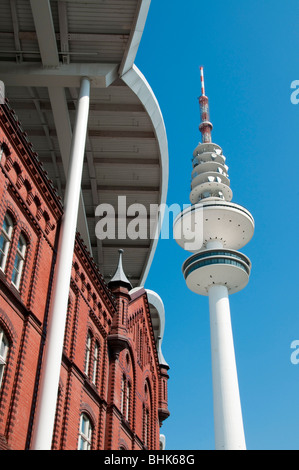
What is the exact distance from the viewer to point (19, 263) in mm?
16688

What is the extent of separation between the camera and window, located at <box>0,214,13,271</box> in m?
15.4

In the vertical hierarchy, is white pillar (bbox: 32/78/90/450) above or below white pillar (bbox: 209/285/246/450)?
below

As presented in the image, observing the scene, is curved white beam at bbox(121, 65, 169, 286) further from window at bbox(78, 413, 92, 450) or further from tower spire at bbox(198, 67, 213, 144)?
tower spire at bbox(198, 67, 213, 144)

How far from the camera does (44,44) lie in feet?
75.0

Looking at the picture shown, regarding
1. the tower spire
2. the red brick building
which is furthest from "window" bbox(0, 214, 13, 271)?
the tower spire

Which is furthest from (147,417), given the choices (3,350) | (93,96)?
(93,96)

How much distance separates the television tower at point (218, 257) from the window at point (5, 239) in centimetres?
4674

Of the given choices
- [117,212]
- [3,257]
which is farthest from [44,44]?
[117,212]

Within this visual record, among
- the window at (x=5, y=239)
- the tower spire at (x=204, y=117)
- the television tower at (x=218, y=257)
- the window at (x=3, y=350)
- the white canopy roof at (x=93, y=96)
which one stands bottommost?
the window at (x=3, y=350)

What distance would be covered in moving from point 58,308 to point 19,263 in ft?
6.25

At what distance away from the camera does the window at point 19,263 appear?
53.2 ft

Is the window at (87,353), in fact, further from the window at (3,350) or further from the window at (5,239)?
the window at (5,239)

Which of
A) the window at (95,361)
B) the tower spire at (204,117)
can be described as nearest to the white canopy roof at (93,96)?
the window at (95,361)

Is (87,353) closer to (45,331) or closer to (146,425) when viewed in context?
(45,331)
